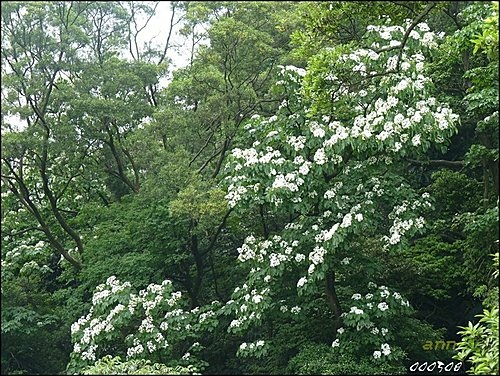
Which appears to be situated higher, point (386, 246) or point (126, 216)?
point (126, 216)

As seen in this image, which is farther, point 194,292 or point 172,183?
point 194,292

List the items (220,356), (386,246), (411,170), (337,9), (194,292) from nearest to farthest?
(337,9), (386,246), (220,356), (194,292), (411,170)

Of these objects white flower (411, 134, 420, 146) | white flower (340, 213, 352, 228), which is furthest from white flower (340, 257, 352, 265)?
white flower (411, 134, 420, 146)

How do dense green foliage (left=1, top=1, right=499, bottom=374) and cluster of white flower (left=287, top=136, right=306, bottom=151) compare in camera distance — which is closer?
dense green foliage (left=1, top=1, right=499, bottom=374)

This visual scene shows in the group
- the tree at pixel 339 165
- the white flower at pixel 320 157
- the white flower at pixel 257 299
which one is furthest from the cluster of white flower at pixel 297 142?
the white flower at pixel 257 299

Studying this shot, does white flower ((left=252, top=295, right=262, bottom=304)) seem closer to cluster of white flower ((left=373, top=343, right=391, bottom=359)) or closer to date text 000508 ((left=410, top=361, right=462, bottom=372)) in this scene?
cluster of white flower ((left=373, top=343, right=391, bottom=359))

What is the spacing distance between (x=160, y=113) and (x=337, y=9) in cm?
392

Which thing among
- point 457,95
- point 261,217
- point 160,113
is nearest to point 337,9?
point 457,95

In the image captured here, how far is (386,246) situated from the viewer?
6.82 m

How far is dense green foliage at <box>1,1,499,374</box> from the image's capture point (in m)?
6.32

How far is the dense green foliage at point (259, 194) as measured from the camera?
6320mm

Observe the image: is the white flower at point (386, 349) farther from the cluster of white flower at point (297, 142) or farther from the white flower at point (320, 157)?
the cluster of white flower at point (297, 142)

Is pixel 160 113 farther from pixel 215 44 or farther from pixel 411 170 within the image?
pixel 411 170

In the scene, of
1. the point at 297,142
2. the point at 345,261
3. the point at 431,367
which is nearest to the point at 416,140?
the point at 297,142
